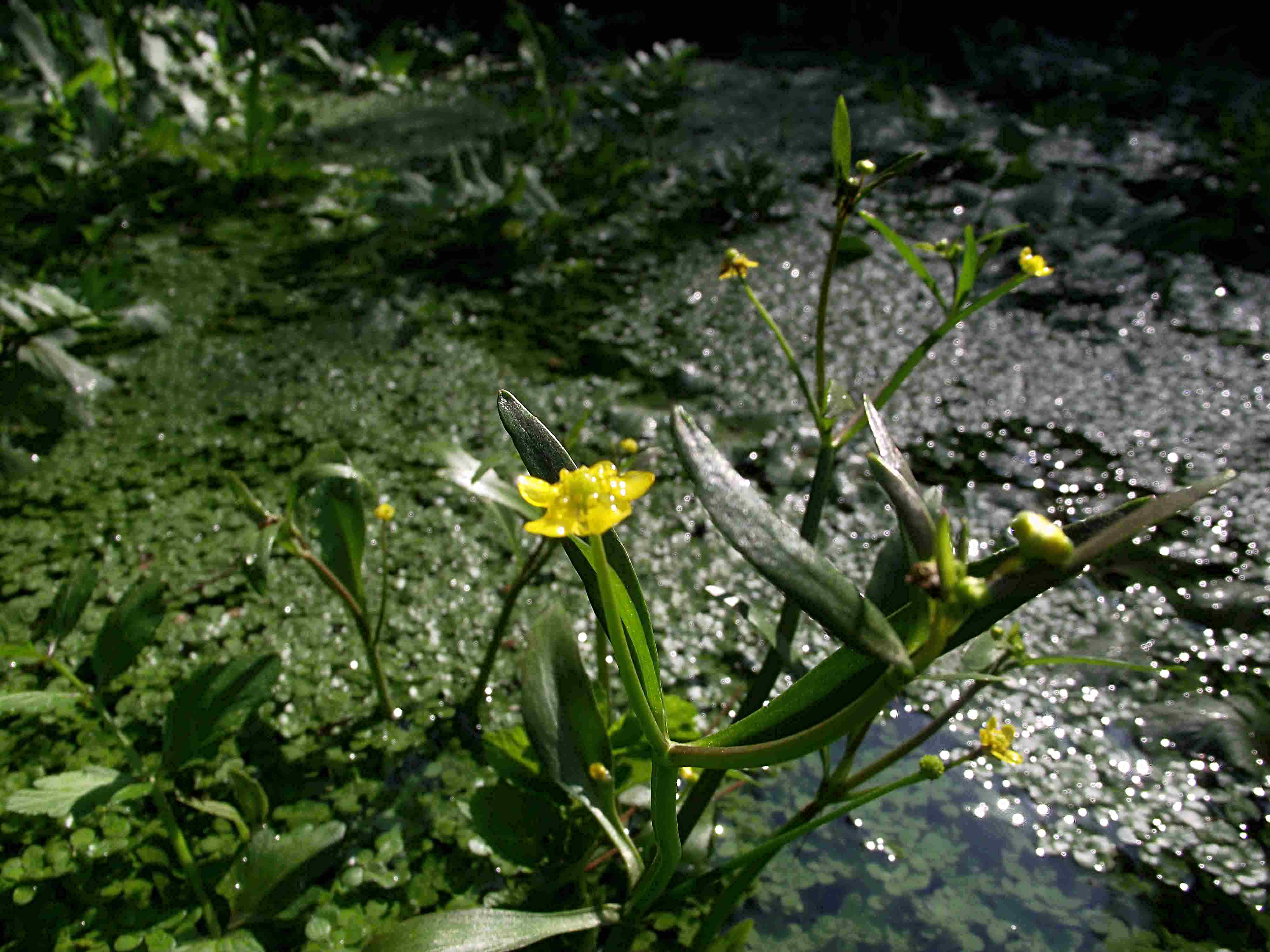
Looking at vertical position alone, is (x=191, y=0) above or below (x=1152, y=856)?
above

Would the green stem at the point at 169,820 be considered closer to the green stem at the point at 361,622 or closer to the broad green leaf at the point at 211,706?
the broad green leaf at the point at 211,706

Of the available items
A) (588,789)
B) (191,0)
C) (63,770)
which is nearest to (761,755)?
(588,789)

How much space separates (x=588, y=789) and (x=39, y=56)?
2.56m

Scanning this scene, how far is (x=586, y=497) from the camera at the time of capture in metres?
0.55

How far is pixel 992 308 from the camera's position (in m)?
2.31

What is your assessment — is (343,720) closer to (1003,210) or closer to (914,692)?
(914,692)

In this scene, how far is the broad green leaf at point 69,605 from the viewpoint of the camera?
1010mm

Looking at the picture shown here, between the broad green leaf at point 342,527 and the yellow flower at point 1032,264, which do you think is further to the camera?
the broad green leaf at point 342,527

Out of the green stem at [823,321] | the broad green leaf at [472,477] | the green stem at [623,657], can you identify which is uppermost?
the green stem at [823,321]

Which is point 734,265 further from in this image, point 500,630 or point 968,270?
point 500,630

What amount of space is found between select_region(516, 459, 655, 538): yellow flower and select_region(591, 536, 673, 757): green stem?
0.06 feet

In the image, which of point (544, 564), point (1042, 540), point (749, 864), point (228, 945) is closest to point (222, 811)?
point (228, 945)

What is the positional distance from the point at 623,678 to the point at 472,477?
552mm

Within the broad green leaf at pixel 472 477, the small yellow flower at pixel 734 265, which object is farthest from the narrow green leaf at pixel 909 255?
the broad green leaf at pixel 472 477
